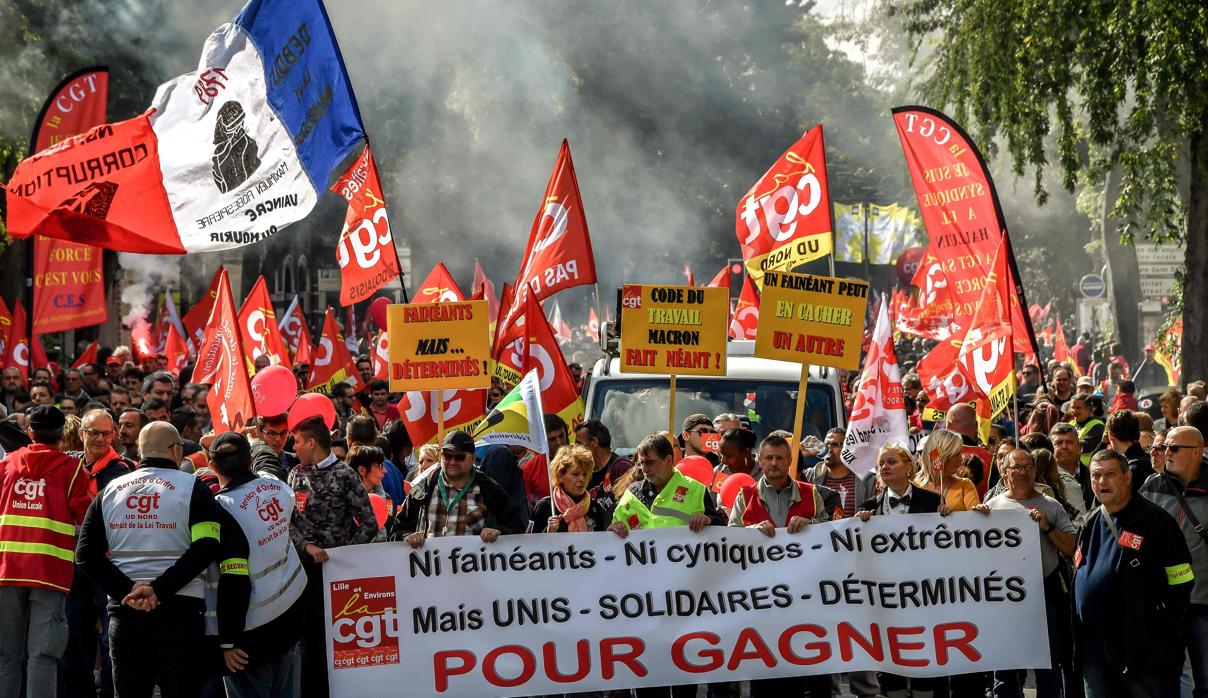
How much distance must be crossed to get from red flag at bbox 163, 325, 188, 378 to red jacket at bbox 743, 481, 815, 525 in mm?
14337

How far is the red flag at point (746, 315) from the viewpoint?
18125mm

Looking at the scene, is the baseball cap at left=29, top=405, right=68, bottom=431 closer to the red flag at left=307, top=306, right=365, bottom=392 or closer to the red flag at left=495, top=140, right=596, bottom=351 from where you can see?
the red flag at left=495, top=140, right=596, bottom=351

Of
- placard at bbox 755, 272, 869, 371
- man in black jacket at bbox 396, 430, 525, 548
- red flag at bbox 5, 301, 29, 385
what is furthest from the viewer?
red flag at bbox 5, 301, 29, 385

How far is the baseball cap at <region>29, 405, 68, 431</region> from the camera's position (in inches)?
309

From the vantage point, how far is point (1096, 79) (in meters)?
16.5

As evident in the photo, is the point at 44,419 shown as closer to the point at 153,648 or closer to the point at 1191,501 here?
the point at 153,648

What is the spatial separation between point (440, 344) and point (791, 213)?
5309 millimetres

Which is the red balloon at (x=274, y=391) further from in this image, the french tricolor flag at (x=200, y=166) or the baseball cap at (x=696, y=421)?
the baseball cap at (x=696, y=421)

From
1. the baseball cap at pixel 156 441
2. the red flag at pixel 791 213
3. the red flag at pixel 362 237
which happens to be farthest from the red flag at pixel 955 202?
the baseball cap at pixel 156 441

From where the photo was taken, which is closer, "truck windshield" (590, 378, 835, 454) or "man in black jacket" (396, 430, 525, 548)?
"man in black jacket" (396, 430, 525, 548)

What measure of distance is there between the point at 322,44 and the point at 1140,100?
9467 millimetres

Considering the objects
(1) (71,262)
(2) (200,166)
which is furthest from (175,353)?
(2) (200,166)

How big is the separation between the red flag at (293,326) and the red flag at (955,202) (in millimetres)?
9898

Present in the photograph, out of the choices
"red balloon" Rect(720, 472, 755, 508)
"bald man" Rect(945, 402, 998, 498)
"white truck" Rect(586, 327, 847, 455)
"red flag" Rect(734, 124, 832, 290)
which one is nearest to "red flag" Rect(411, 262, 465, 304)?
"red flag" Rect(734, 124, 832, 290)
